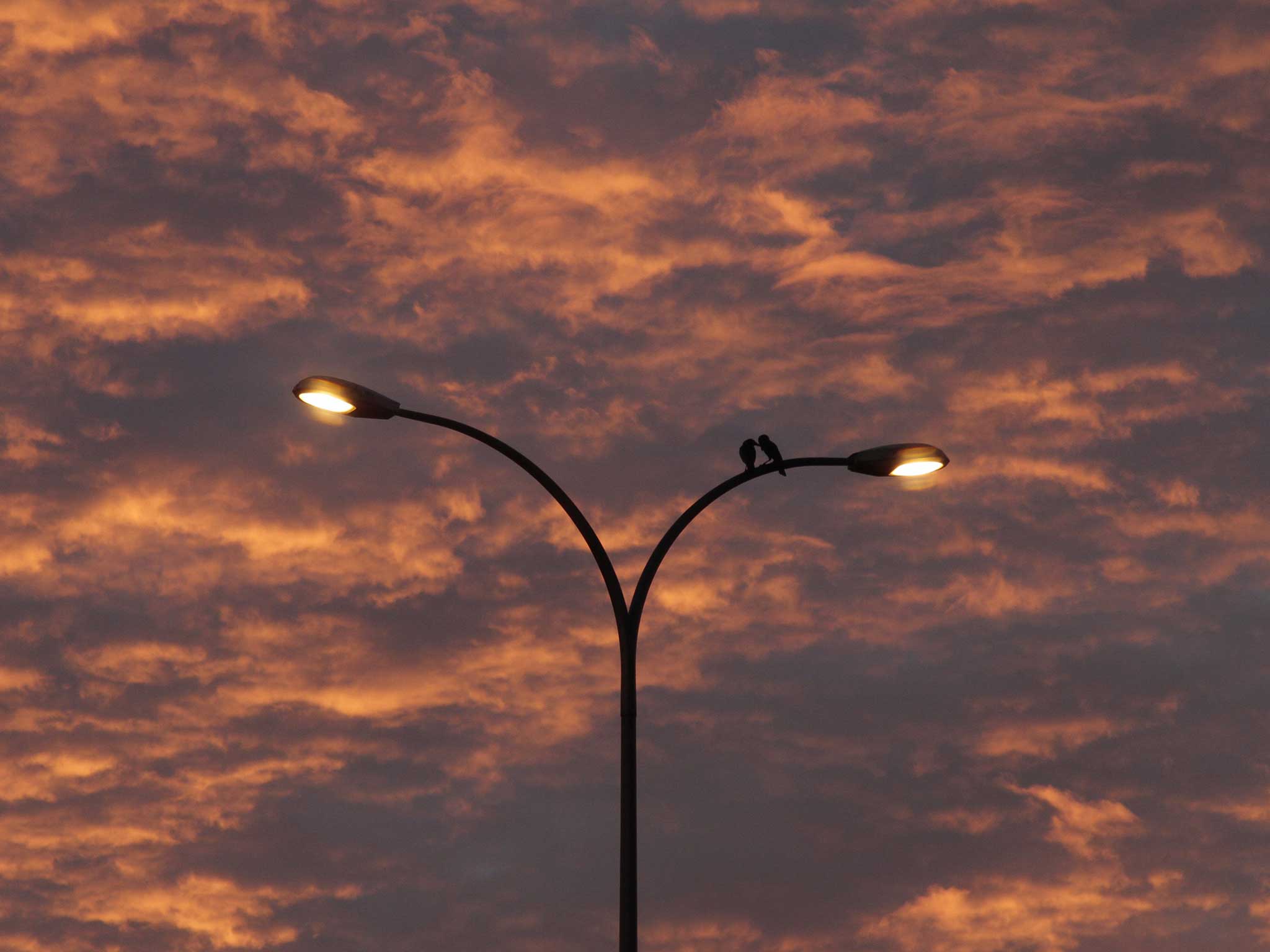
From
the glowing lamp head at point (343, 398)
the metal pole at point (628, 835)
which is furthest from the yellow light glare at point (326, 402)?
the metal pole at point (628, 835)

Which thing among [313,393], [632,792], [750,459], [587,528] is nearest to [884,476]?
[750,459]

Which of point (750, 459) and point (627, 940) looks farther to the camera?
point (750, 459)

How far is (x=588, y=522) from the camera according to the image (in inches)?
652

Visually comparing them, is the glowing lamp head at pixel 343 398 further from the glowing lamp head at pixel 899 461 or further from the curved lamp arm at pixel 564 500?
the glowing lamp head at pixel 899 461

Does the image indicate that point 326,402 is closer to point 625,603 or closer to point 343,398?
point 343,398

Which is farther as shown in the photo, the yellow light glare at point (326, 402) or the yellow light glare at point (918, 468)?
the yellow light glare at point (918, 468)

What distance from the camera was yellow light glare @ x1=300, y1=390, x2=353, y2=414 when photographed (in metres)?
15.8

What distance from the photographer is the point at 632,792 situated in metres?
15.3

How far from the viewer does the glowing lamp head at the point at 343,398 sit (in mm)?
15727

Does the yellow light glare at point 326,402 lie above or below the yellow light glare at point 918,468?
above

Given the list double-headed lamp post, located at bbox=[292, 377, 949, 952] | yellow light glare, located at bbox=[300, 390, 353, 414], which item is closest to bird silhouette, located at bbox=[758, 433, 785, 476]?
double-headed lamp post, located at bbox=[292, 377, 949, 952]

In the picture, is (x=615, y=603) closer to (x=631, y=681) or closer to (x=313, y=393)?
(x=631, y=681)

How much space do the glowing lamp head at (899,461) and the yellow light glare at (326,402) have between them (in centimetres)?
468

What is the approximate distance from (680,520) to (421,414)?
102 inches
